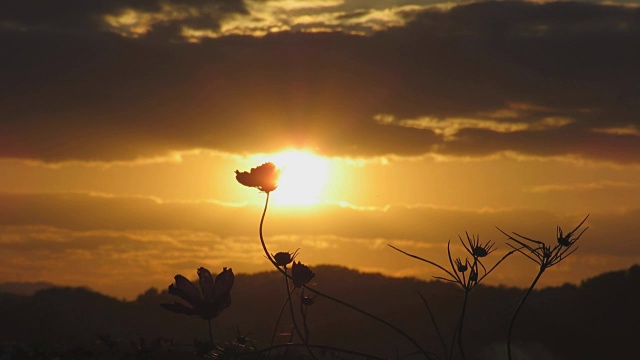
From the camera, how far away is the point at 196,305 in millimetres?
7012

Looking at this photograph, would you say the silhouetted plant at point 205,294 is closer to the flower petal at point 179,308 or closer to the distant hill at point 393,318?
the flower petal at point 179,308

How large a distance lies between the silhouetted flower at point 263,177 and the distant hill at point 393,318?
7654mm

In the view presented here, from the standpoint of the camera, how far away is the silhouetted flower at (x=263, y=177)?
282 inches

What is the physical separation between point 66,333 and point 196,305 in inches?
314

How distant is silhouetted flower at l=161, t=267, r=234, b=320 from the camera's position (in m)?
6.96

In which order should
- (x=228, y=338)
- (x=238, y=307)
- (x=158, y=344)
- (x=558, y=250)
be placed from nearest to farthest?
(x=558, y=250) → (x=158, y=344) → (x=228, y=338) → (x=238, y=307)

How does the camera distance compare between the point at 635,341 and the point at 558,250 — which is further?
the point at 635,341

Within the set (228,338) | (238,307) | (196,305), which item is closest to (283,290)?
(238,307)

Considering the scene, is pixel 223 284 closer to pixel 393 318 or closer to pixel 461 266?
pixel 461 266

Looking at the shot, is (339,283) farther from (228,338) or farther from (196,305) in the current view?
(196,305)

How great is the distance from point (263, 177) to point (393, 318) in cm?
986

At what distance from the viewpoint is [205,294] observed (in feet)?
23.0

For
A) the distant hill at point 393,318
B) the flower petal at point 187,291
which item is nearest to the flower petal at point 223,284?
the flower petal at point 187,291

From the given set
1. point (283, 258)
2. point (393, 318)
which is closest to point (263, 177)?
point (283, 258)
